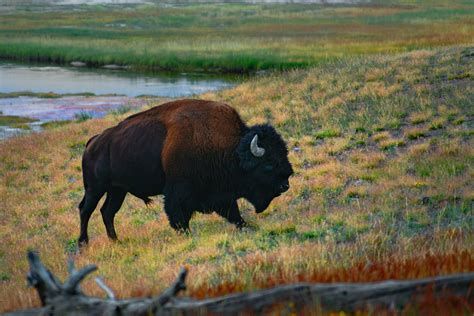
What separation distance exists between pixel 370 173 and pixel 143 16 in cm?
10220

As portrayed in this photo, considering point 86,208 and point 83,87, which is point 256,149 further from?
point 83,87

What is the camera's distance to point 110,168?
1099cm

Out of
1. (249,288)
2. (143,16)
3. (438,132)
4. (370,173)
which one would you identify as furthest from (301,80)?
(143,16)

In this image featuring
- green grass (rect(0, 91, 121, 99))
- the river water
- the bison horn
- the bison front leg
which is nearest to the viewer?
the bison horn

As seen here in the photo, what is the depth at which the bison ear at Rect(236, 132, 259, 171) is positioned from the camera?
32.6 feet

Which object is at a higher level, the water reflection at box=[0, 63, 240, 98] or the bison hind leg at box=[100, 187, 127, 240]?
the bison hind leg at box=[100, 187, 127, 240]

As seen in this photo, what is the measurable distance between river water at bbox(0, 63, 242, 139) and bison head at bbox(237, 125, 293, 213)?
1925 cm

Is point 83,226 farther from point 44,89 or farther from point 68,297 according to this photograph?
point 44,89

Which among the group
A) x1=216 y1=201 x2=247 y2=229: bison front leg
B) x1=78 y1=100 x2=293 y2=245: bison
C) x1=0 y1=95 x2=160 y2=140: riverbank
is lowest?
x1=0 y1=95 x2=160 y2=140: riverbank

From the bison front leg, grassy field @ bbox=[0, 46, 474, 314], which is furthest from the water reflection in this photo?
the bison front leg

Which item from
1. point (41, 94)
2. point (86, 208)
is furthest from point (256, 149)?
point (41, 94)

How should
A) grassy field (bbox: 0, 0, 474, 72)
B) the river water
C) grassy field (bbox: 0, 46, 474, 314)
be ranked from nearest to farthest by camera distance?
grassy field (bbox: 0, 46, 474, 314) → the river water → grassy field (bbox: 0, 0, 474, 72)

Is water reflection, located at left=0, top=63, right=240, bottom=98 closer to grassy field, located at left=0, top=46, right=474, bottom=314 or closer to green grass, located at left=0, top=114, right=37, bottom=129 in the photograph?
green grass, located at left=0, top=114, right=37, bottom=129

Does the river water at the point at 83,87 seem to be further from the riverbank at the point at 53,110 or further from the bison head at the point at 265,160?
the bison head at the point at 265,160
